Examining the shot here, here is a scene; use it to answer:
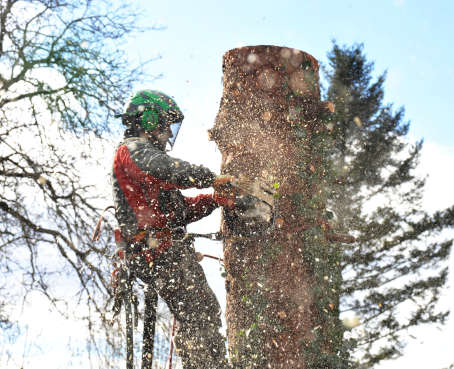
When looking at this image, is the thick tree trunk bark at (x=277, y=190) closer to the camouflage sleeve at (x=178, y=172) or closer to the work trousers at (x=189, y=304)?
the work trousers at (x=189, y=304)

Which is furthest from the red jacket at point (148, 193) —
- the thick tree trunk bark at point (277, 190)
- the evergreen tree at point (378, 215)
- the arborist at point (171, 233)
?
the evergreen tree at point (378, 215)


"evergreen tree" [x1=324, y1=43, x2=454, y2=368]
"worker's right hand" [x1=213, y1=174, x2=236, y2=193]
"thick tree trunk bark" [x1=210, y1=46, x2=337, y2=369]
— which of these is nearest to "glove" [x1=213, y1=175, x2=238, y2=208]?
"worker's right hand" [x1=213, y1=174, x2=236, y2=193]

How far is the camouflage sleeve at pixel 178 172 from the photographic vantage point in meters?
2.89

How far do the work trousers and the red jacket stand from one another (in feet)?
0.73

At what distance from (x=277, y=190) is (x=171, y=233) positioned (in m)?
0.76

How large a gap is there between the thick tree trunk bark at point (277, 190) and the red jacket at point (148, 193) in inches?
11.9

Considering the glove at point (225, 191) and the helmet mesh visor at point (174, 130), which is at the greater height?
the helmet mesh visor at point (174, 130)

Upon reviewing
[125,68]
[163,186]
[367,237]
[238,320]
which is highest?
[125,68]

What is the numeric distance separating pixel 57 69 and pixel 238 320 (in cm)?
628

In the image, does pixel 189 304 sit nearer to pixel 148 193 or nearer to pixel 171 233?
pixel 171 233

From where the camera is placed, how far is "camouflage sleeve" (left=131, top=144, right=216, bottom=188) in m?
2.89

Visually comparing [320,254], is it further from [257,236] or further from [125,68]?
[125,68]

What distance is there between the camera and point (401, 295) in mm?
11875

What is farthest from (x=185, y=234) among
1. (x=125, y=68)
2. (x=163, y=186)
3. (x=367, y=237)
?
(x=367, y=237)
